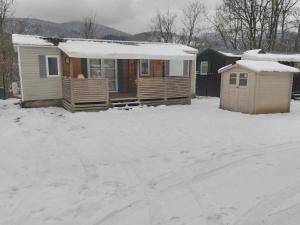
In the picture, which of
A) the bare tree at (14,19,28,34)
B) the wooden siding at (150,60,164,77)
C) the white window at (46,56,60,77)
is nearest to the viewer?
the white window at (46,56,60,77)

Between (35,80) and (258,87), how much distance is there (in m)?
9.16

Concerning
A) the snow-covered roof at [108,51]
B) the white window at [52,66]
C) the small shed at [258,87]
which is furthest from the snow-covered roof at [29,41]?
the small shed at [258,87]

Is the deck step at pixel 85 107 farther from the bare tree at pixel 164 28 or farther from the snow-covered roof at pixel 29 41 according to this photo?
the bare tree at pixel 164 28

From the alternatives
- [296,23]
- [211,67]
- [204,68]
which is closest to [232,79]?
[211,67]

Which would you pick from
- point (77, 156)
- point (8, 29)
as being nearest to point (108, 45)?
point (77, 156)

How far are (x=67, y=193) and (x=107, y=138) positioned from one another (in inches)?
123

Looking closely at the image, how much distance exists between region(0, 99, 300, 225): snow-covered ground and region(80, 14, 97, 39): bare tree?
2747 cm

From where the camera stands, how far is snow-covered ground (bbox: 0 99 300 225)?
11.4 feet

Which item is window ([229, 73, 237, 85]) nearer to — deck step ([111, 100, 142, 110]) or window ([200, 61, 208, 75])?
deck step ([111, 100, 142, 110])

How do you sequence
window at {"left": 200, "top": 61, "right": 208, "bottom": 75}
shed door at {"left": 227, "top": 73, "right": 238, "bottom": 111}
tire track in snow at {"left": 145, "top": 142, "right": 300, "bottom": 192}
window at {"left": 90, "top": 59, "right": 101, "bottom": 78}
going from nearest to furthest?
tire track in snow at {"left": 145, "top": 142, "right": 300, "bottom": 192} < shed door at {"left": 227, "top": 73, "right": 238, "bottom": 111} < window at {"left": 90, "top": 59, "right": 101, "bottom": 78} < window at {"left": 200, "top": 61, "right": 208, "bottom": 75}

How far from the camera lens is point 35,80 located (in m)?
11.9

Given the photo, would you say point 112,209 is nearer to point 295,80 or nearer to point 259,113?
point 259,113

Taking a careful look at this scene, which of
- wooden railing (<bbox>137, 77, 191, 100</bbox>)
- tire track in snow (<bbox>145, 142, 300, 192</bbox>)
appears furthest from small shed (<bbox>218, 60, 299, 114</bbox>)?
tire track in snow (<bbox>145, 142, 300, 192</bbox>)

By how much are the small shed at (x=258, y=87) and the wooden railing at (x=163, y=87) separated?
228 centimetres
